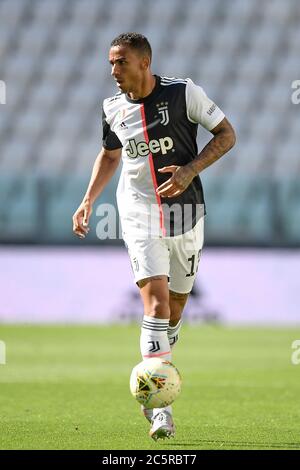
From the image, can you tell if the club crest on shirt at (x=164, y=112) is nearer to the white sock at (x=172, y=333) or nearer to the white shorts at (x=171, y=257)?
the white shorts at (x=171, y=257)

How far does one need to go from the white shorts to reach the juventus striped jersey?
6cm

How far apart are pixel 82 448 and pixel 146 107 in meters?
1.95

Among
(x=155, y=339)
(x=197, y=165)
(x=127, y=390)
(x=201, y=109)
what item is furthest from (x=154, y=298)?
(x=127, y=390)

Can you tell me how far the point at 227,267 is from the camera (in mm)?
15992

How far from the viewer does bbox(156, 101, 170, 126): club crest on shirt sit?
6.13 m

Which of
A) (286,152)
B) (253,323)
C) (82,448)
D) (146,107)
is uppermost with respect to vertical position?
(146,107)

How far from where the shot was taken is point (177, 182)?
19.0ft

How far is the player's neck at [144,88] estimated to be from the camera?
6.12 meters

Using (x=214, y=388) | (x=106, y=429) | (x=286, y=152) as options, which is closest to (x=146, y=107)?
(x=106, y=429)

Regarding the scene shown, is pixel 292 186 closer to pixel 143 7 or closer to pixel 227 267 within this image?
pixel 227 267

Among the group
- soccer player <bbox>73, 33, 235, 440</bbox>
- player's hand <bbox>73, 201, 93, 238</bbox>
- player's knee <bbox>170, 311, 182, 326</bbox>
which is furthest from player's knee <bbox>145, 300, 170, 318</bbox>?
player's hand <bbox>73, 201, 93, 238</bbox>

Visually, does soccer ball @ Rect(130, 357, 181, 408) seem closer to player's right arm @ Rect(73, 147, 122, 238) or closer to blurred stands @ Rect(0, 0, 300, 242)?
player's right arm @ Rect(73, 147, 122, 238)
